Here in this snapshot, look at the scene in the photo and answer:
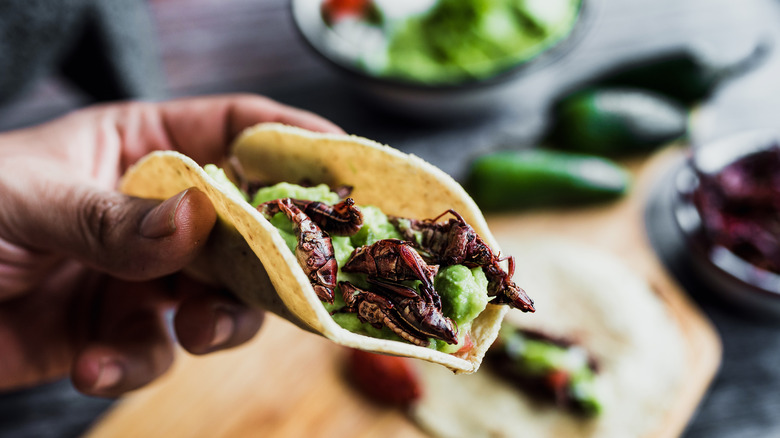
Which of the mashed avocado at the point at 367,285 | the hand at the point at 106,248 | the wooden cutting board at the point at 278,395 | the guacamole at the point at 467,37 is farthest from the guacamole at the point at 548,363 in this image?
the guacamole at the point at 467,37

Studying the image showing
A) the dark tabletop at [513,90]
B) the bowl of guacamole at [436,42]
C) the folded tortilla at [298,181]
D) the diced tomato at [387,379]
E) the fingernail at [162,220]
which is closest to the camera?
the folded tortilla at [298,181]

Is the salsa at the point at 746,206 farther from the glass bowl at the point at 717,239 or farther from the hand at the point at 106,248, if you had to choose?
the hand at the point at 106,248

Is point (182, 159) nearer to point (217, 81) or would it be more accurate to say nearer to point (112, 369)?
point (112, 369)

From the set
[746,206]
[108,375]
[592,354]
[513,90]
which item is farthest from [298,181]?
[746,206]

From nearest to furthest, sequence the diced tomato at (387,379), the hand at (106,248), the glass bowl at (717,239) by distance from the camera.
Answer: the hand at (106,248) < the diced tomato at (387,379) < the glass bowl at (717,239)

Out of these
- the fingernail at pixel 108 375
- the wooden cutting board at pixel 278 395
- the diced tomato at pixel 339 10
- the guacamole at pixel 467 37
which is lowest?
the fingernail at pixel 108 375

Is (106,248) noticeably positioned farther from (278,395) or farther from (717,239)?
(717,239)
